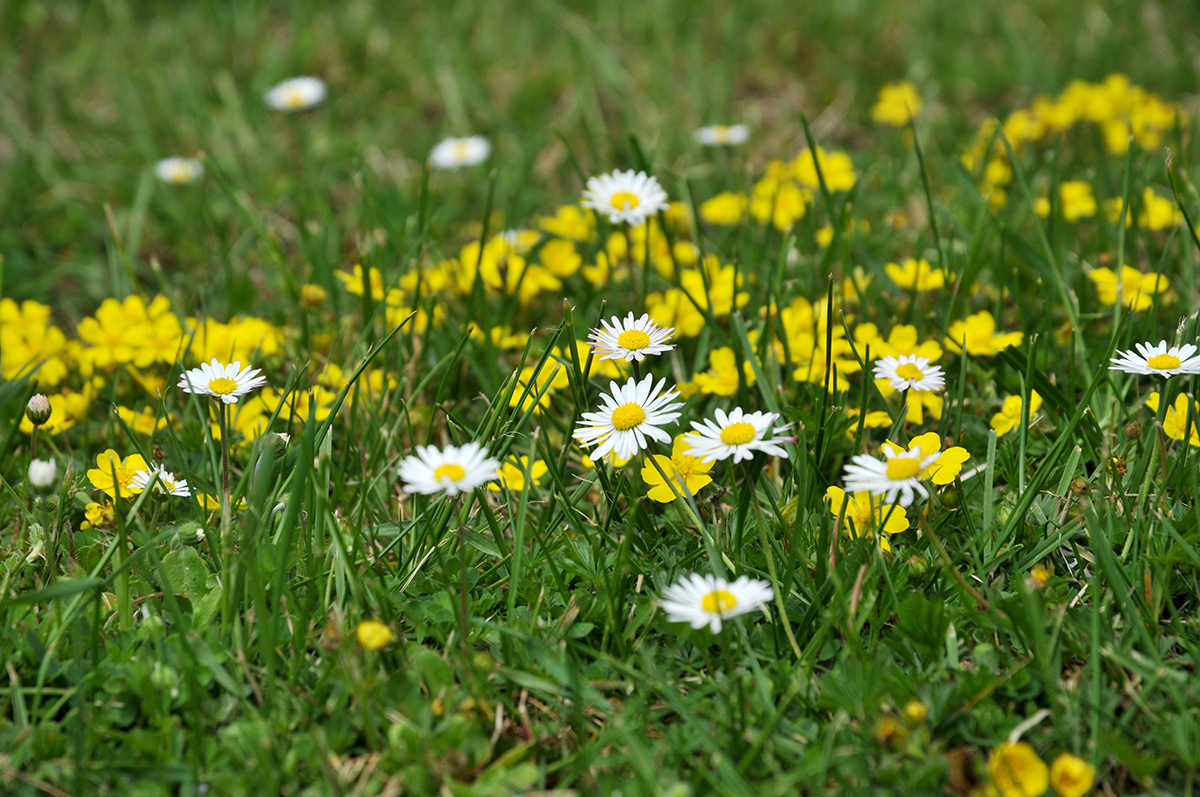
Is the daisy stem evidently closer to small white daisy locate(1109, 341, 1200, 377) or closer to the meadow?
the meadow

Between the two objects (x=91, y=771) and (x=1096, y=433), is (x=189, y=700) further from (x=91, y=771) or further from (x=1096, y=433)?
(x=1096, y=433)

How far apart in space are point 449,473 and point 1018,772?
2.84 ft

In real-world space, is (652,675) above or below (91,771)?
above

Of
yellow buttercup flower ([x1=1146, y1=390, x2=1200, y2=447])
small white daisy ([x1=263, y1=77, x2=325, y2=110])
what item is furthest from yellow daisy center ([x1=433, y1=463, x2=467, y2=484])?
small white daisy ([x1=263, y1=77, x2=325, y2=110])

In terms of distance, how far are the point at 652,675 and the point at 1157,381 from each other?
1.35 meters

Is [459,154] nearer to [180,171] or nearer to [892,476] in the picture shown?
[180,171]

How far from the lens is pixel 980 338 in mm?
2217

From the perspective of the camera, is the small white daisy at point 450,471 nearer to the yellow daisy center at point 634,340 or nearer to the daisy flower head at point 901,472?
the yellow daisy center at point 634,340

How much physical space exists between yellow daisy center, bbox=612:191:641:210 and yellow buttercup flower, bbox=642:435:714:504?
2.28ft

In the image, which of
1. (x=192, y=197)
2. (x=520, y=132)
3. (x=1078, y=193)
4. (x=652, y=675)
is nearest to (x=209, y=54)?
(x=192, y=197)

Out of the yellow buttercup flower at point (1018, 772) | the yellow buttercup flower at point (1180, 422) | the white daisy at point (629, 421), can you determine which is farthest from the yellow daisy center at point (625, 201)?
the yellow buttercup flower at point (1018, 772)

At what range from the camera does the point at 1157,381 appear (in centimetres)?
212

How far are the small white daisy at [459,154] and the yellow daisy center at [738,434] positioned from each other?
6.85 ft

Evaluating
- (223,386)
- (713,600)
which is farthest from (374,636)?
(223,386)
